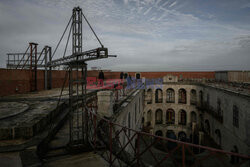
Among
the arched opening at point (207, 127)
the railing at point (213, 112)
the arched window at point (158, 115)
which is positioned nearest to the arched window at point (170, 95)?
the arched window at point (158, 115)

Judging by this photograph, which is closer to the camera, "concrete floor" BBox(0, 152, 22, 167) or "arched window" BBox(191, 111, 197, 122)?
"concrete floor" BBox(0, 152, 22, 167)

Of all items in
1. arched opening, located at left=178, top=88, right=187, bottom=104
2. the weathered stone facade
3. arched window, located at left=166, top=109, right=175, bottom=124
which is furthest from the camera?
arched window, located at left=166, top=109, right=175, bottom=124

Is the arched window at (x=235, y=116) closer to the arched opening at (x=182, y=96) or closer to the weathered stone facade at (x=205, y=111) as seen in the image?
the weathered stone facade at (x=205, y=111)

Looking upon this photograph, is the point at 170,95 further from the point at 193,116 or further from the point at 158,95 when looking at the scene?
the point at 193,116

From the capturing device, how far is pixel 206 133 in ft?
76.0

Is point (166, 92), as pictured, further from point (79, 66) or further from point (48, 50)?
point (79, 66)

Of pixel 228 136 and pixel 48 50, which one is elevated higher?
pixel 48 50

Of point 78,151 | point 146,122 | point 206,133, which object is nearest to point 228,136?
point 206,133

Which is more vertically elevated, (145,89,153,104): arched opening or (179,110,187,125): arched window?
(145,89,153,104): arched opening

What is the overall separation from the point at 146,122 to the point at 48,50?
19.2 meters

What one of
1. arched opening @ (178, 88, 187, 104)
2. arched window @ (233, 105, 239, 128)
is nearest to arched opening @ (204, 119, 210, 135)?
arched opening @ (178, 88, 187, 104)

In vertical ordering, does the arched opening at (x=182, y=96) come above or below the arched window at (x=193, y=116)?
above

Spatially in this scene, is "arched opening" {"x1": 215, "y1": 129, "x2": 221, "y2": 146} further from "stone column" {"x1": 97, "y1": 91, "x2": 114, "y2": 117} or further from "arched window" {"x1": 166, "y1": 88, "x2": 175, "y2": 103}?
"stone column" {"x1": 97, "y1": 91, "x2": 114, "y2": 117}

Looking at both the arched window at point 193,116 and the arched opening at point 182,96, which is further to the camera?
the arched opening at point 182,96
